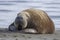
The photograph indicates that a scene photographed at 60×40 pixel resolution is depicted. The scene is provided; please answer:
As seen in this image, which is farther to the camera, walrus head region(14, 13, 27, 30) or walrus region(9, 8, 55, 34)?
walrus region(9, 8, 55, 34)

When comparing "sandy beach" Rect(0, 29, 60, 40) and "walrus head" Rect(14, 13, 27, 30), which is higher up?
"walrus head" Rect(14, 13, 27, 30)

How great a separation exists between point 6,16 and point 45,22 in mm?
3529

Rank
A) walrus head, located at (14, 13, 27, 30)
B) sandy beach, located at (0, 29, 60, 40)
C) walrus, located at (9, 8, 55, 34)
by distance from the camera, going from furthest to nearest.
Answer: walrus, located at (9, 8, 55, 34) → walrus head, located at (14, 13, 27, 30) → sandy beach, located at (0, 29, 60, 40)

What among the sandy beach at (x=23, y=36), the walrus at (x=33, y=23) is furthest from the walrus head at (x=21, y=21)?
the sandy beach at (x=23, y=36)

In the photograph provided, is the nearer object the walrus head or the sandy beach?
the sandy beach

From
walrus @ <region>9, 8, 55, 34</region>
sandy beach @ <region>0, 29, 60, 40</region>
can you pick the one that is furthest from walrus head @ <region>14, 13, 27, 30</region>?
sandy beach @ <region>0, 29, 60, 40</region>

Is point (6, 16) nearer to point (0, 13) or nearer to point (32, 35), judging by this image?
point (0, 13)

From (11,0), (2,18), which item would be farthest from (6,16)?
(11,0)

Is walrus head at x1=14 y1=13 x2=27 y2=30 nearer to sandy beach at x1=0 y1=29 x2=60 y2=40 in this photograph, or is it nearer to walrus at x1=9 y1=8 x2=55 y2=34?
walrus at x1=9 y1=8 x2=55 y2=34

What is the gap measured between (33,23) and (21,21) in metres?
0.42

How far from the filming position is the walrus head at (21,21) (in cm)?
897

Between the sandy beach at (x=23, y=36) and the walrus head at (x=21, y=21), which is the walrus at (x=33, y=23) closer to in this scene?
the walrus head at (x=21, y=21)

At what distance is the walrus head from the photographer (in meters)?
8.97

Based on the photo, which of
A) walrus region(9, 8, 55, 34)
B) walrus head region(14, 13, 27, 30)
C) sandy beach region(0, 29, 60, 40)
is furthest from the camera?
walrus region(9, 8, 55, 34)
